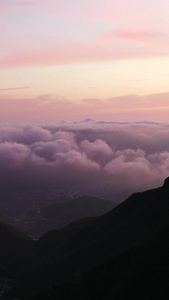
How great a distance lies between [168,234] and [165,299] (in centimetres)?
4885

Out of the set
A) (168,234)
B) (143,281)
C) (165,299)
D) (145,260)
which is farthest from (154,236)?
(165,299)

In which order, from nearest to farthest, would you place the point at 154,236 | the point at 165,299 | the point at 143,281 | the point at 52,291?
the point at 165,299 → the point at 143,281 → the point at 52,291 → the point at 154,236

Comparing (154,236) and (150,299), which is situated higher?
(154,236)

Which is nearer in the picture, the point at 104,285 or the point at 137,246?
the point at 104,285

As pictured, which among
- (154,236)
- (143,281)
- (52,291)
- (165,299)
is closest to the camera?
(165,299)

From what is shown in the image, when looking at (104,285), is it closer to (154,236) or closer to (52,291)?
(52,291)

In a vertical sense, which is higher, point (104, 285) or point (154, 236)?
point (154, 236)

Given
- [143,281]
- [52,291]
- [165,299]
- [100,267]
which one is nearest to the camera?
[165,299]

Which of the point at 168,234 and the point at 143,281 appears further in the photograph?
the point at 168,234

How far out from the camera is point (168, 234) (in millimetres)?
190375

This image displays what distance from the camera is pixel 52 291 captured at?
169875 mm

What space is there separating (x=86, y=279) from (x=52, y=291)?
48.6 feet

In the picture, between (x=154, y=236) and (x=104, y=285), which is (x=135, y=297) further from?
(x=154, y=236)

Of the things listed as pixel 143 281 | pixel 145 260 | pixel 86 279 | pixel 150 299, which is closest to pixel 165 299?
pixel 150 299
